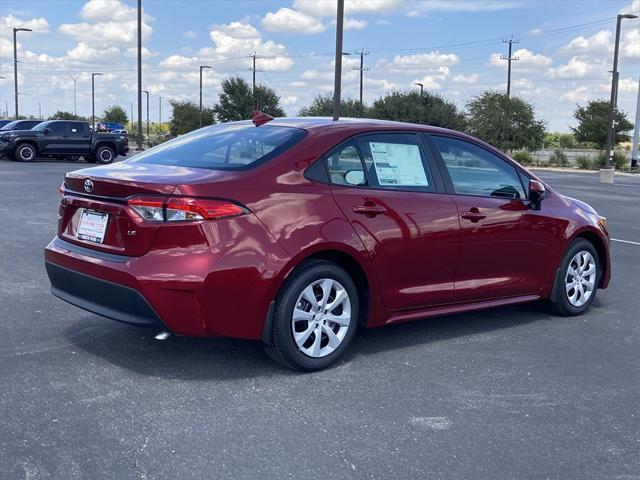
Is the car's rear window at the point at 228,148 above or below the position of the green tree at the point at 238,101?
below

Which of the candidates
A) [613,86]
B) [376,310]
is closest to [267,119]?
[376,310]

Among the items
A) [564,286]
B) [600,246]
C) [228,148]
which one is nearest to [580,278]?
[564,286]

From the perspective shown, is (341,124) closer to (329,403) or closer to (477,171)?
(477,171)

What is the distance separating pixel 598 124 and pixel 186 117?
39564 millimetres

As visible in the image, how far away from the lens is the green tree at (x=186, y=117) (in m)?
74.5

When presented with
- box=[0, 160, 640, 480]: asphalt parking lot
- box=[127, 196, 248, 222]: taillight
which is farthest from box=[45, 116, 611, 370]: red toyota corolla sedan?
box=[0, 160, 640, 480]: asphalt parking lot

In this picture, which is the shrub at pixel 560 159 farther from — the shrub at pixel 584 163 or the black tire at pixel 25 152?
the black tire at pixel 25 152

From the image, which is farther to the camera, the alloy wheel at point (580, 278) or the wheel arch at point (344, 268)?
the alloy wheel at point (580, 278)

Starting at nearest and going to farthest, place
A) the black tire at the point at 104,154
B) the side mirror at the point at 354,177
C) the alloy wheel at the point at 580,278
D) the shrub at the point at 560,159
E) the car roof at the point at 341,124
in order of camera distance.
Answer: the side mirror at the point at 354,177 < the car roof at the point at 341,124 < the alloy wheel at the point at 580,278 < the black tire at the point at 104,154 < the shrub at the point at 560,159

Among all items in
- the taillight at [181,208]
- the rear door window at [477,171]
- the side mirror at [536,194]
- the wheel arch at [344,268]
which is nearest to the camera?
the taillight at [181,208]

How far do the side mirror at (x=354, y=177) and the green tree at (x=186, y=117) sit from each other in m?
70.1

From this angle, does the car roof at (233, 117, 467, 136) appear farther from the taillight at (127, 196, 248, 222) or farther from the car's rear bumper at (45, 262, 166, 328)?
the car's rear bumper at (45, 262, 166, 328)

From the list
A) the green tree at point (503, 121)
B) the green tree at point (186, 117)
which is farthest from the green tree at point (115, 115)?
the green tree at point (503, 121)

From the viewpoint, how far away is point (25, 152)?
29344 millimetres
